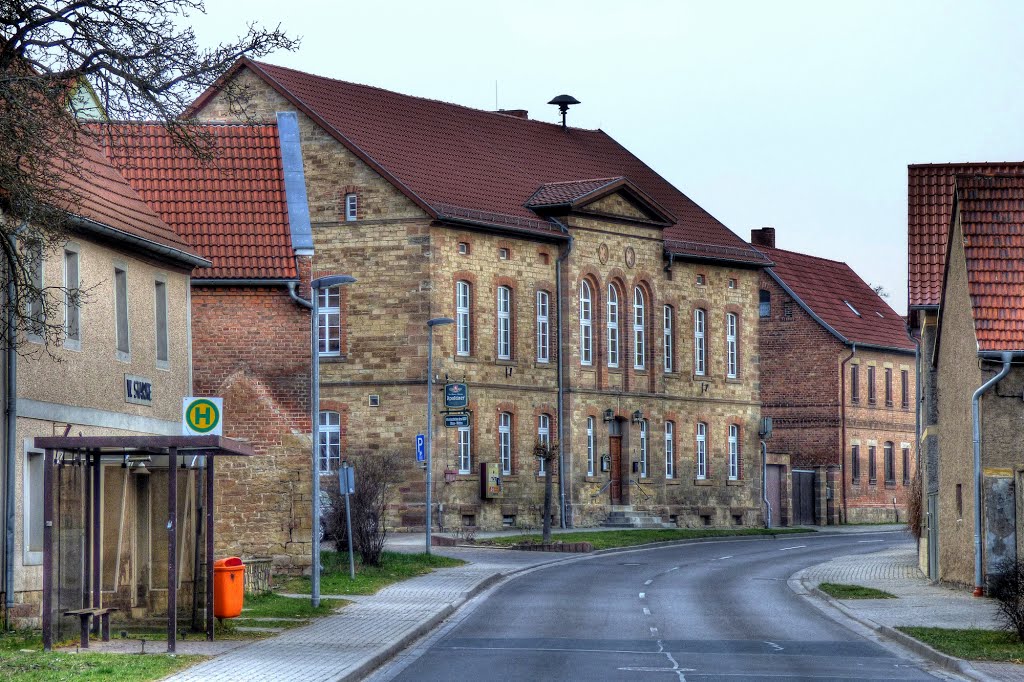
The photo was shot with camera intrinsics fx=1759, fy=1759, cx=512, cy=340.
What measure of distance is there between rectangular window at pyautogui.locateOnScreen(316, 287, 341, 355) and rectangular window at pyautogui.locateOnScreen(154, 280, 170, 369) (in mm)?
23782

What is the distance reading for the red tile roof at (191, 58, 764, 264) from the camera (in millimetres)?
54125

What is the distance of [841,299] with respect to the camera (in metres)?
A: 75.4

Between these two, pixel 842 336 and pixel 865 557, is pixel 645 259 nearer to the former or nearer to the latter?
pixel 842 336

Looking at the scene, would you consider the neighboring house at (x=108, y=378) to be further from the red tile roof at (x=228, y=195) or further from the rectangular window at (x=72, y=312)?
the red tile roof at (x=228, y=195)

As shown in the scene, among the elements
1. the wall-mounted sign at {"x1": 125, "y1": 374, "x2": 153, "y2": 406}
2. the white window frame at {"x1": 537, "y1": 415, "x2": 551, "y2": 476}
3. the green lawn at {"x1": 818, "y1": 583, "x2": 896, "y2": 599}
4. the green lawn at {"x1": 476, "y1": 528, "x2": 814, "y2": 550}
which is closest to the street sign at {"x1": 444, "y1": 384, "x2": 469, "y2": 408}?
the green lawn at {"x1": 476, "y1": 528, "x2": 814, "y2": 550}

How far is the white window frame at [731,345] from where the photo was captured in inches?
2581

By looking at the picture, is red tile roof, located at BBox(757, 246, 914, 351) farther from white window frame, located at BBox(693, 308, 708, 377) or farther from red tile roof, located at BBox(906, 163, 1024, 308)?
red tile roof, located at BBox(906, 163, 1024, 308)

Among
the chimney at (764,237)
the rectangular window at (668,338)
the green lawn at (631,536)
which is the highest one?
the chimney at (764,237)

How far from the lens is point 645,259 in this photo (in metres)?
61.1

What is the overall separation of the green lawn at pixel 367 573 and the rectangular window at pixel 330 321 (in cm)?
1443

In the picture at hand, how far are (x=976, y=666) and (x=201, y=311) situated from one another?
18.1 m

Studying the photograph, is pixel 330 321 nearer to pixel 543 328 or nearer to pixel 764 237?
pixel 543 328

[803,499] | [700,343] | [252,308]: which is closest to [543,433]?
[700,343]

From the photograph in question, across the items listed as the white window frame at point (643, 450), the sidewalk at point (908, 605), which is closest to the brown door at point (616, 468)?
the white window frame at point (643, 450)
